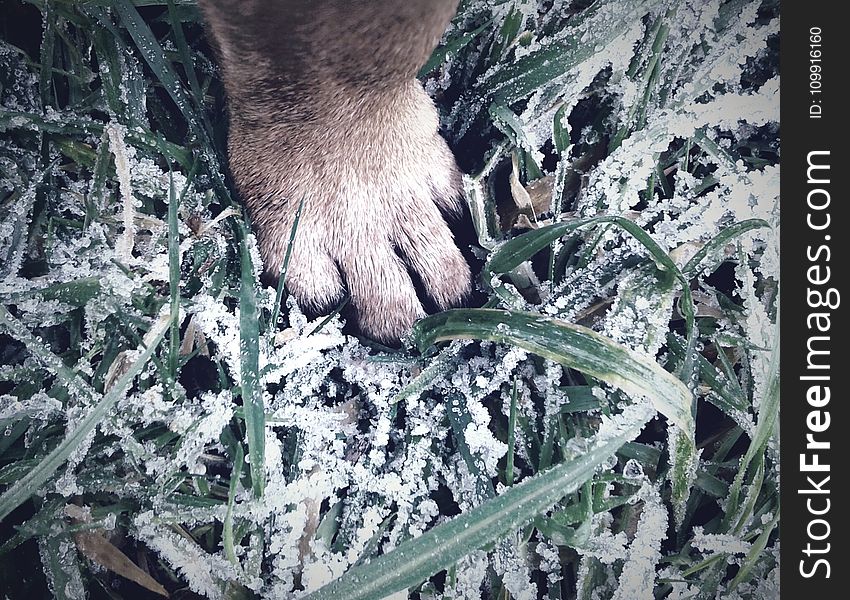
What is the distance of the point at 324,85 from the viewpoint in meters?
0.43

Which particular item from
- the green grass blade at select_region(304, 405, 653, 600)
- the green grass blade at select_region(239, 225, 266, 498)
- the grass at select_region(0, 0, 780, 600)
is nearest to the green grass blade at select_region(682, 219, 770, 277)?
the grass at select_region(0, 0, 780, 600)

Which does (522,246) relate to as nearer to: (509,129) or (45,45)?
(509,129)

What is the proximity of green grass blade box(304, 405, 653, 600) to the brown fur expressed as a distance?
180 millimetres

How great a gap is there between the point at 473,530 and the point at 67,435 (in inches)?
14.7

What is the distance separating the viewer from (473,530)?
49 cm

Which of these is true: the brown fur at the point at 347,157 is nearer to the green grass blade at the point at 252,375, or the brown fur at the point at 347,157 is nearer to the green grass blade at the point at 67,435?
the green grass blade at the point at 252,375

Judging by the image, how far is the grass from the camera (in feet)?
1.69

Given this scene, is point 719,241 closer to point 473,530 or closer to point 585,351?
point 585,351

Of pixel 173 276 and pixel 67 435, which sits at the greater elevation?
pixel 173 276

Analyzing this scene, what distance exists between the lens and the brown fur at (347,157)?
397 mm

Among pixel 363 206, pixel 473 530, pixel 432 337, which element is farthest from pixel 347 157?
pixel 473 530

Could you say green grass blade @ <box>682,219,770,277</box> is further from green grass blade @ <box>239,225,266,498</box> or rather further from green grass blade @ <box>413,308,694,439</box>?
green grass blade @ <box>239,225,266,498</box>
